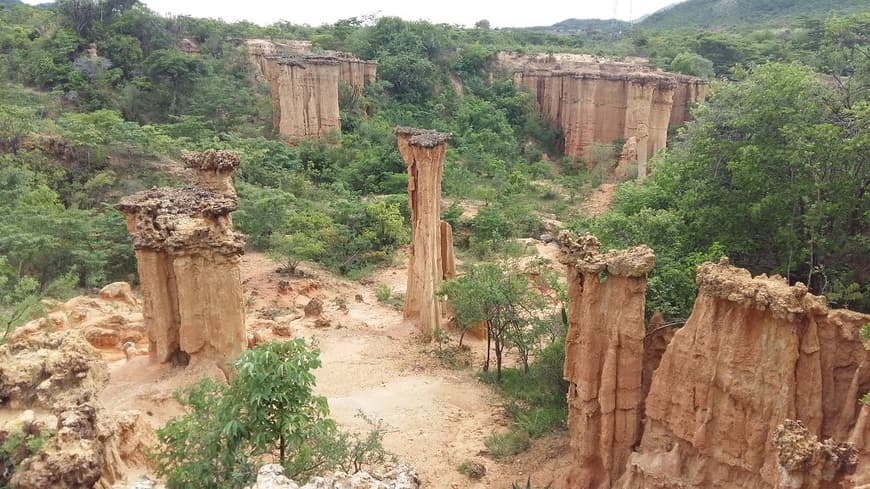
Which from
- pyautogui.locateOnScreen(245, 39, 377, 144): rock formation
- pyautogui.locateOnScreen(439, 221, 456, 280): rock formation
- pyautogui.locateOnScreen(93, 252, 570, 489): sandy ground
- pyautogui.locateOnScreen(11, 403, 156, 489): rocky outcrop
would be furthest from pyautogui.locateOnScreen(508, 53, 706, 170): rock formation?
pyautogui.locateOnScreen(11, 403, 156, 489): rocky outcrop

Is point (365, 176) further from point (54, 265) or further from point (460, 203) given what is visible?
point (54, 265)

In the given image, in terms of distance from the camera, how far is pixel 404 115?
124 ft

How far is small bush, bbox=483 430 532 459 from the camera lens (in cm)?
1024

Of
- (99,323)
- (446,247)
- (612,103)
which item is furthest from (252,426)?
(612,103)

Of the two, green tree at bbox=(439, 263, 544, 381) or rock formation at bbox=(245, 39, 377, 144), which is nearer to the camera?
green tree at bbox=(439, 263, 544, 381)

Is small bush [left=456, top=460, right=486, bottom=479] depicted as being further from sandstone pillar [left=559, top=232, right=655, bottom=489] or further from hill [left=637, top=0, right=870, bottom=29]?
hill [left=637, top=0, right=870, bottom=29]

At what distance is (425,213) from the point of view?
1542cm

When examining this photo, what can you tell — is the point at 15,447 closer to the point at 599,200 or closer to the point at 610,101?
the point at 599,200

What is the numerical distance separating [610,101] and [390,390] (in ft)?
91.5

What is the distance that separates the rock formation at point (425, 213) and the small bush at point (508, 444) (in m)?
5.43

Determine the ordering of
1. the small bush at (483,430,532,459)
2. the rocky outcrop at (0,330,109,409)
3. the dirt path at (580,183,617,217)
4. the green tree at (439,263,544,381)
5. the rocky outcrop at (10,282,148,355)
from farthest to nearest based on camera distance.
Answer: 1. the dirt path at (580,183,617,217)
2. the green tree at (439,263,544,381)
3. the rocky outcrop at (10,282,148,355)
4. the small bush at (483,430,532,459)
5. the rocky outcrop at (0,330,109,409)

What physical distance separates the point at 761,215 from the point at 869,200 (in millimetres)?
1383

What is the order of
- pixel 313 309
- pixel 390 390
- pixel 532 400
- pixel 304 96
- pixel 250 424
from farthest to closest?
1. pixel 304 96
2. pixel 313 309
3. pixel 390 390
4. pixel 532 400
5. pixel 250 424

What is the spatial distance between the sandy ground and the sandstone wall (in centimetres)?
2065
